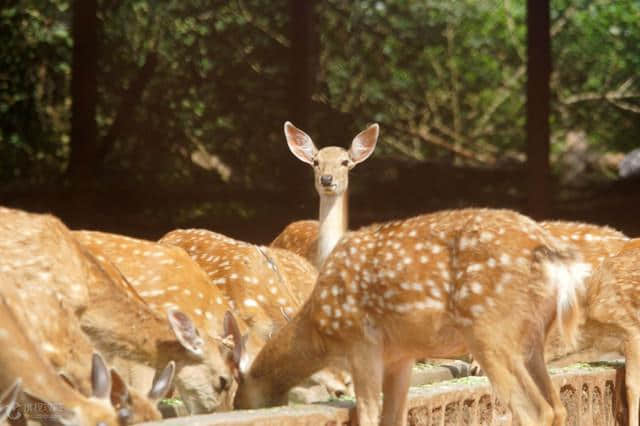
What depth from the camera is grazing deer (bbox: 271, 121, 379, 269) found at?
8609mm

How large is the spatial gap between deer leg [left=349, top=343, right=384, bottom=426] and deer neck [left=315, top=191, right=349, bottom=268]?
8.57ft

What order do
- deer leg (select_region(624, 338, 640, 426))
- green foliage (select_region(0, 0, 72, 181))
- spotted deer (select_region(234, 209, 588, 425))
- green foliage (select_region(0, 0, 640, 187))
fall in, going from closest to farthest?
spotted deer (select_region(234, 209, 588, 425)), deer leg (select_region(624, 338, 640, 426)), green foliage (select_region(0, 0, 72, 181)), green foliage (select_region(0, 0, 640, 187))

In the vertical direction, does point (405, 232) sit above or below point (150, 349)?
above

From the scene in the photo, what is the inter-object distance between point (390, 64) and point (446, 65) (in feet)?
4.71

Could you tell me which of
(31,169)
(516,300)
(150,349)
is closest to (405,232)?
(516,300)

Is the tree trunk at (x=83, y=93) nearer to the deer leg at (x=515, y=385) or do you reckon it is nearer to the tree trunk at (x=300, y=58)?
the tree trunk at (x=300, y=58)

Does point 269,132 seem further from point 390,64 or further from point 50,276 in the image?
point 50,276

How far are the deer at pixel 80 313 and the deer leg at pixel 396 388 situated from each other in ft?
2.87

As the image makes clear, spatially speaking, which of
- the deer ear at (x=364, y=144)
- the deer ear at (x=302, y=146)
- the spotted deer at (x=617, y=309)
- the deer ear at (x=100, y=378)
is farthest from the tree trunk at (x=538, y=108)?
the deer ear at (x=100, y=378)

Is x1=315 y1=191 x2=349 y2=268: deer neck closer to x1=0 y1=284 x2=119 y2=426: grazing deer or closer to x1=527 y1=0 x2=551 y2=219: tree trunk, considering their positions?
x1=527 y1=0 x2=551 y2=219: tree trunk

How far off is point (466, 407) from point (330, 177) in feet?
8.26

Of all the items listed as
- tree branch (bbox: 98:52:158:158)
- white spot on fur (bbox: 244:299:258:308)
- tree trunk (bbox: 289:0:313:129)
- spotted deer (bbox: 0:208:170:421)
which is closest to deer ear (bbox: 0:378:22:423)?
spotted deer (bbox: 0:208:170:421)

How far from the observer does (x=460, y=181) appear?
13352 mm

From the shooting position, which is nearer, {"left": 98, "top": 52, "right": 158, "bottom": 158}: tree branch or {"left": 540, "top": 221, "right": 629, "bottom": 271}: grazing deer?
{"left": 540, "top": 221, "right": 629, "bottom": 271}: grazing deer
